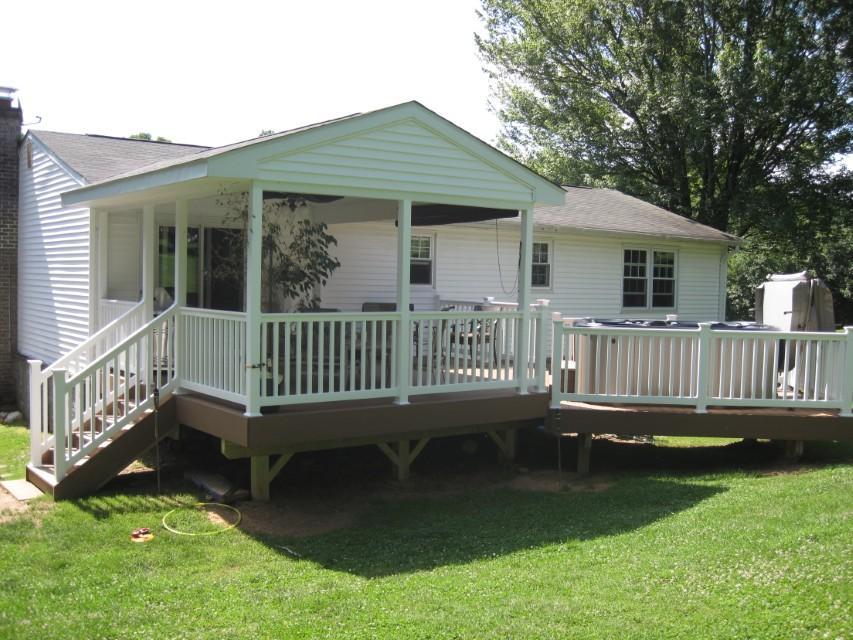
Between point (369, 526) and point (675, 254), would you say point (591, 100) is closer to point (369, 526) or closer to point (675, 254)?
point (675, 254)

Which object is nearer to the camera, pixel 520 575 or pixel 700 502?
pixel 520 575

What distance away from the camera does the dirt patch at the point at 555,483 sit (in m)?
8.60

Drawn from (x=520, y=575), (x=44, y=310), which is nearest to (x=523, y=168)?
(x=520, y=575)

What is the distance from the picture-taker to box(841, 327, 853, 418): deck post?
8922 millimetres

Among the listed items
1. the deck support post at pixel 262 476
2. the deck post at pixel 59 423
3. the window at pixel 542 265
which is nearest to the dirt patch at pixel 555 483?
the deck support post at pixel 262 476

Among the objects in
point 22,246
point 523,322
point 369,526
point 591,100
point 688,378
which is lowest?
point 369,526

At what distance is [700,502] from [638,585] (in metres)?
2.38

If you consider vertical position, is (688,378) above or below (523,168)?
below

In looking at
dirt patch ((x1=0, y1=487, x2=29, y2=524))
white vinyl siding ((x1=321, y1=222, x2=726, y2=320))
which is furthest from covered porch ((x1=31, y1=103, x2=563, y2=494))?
white vinyl siding ((x1=321, y1=222, x2=726, y2=320))

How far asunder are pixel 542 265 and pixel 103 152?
25.2ft

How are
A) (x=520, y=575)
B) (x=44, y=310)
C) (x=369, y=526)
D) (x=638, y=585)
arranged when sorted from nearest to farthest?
(x=638, y=585), (x=520, y=575), (x=369, y=526), (x=44, y=310)

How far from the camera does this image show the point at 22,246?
1431cm

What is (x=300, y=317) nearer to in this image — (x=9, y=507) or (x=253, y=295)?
(x=253, y=295)

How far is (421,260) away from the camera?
43.2 feet
